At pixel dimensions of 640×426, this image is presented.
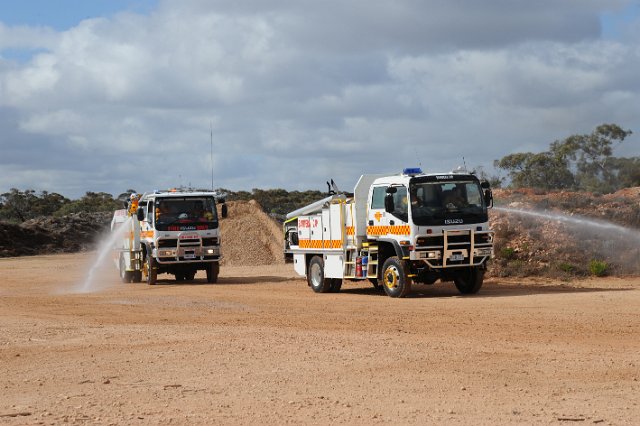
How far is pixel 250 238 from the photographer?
47.7m

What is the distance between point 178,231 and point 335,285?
21.8 feet

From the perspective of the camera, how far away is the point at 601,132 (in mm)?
68062

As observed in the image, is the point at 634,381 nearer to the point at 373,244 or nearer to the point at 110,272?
the point at 373,244

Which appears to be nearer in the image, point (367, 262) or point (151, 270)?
point (367, 262)

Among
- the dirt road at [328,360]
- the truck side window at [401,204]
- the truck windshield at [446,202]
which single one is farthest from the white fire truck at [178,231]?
the truck windshield at [446,202]

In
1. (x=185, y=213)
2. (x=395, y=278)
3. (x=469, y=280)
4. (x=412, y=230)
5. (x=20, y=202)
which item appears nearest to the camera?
(x=412, y=230)

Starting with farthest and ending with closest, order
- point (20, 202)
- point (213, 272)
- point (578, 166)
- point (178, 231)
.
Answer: point (20, 202)
point (578, 166)
point (213, 272)
point (178, 231)

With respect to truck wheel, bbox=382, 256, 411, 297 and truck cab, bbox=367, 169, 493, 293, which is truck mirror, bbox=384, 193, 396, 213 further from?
truck wheel, bbox=382, 256, 411, 297

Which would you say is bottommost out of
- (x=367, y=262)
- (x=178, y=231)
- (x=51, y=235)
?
(x=367, y=262)

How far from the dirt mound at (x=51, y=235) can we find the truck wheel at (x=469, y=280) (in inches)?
1675

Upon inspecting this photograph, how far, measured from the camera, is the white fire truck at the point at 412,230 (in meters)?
23.2

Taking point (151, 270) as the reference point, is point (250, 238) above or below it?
above

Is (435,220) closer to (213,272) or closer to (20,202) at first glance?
(213,272)

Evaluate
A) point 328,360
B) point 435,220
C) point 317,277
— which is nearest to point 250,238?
point 317,277
